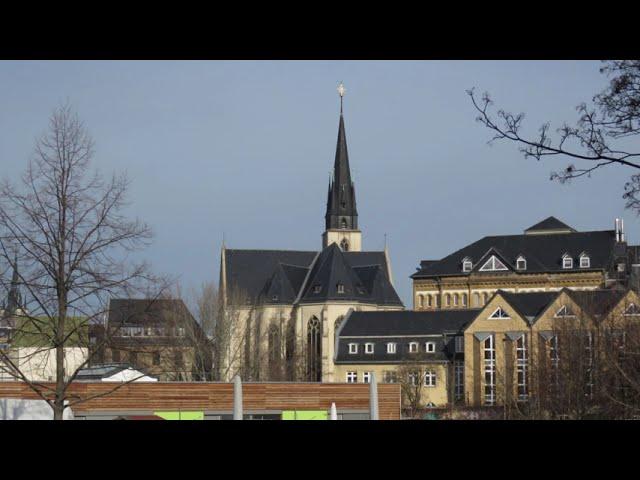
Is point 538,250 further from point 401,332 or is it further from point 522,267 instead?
point 401,332

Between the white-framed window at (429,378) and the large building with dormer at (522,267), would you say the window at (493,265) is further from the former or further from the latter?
the white-framed window at (429,378)

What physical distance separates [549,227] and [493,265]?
12.3 m

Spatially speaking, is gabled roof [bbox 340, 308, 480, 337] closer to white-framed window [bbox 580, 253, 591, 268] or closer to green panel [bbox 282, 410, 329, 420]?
white-framed window [bbox 580, 253, 591, 268]

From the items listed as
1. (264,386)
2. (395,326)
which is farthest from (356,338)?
(264,386)

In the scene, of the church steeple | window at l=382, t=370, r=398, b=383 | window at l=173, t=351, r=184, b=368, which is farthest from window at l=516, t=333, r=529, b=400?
the church steeple

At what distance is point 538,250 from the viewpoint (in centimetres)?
10819

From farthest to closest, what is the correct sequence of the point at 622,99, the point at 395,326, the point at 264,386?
the point at 395,326 < the point at 264,386 < the point at 622,99

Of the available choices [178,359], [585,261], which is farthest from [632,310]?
[585,261]

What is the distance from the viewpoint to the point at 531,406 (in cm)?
4681

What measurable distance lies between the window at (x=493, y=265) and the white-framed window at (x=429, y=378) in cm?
2211

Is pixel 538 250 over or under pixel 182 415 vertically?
over
